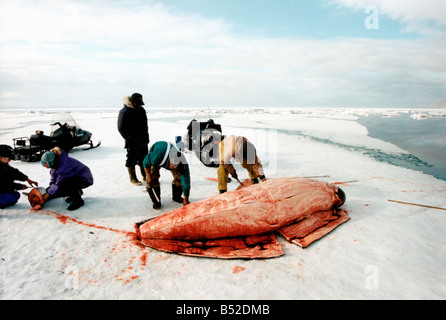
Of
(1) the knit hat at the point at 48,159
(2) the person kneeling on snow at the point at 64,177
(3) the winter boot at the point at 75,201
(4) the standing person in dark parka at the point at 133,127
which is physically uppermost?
(4) the standing person in dark parka at the point at 133,127

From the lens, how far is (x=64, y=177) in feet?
14.6

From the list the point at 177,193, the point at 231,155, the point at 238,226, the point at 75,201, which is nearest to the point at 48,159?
the point at 75,201

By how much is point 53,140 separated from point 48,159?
5505 mm

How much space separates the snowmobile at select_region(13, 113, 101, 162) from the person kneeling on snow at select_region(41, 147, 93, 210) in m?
4.91

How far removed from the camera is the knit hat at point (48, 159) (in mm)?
4180

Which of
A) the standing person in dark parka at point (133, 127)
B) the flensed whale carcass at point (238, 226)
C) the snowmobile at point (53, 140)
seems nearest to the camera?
the flensed whale carcass at point (238, 226)

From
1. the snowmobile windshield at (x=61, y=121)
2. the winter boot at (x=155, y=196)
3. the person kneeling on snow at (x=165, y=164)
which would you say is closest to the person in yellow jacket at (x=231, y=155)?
the person kneeling on snow at (x=165, y=164)

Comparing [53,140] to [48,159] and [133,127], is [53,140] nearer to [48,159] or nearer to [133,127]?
[133,127]

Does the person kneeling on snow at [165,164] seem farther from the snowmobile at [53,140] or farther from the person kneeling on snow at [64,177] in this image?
the snowmobile at [53,140]

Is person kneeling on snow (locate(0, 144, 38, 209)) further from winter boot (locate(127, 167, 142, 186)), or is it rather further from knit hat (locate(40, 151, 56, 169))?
winter boot (locate(127, 167, 142, 186))

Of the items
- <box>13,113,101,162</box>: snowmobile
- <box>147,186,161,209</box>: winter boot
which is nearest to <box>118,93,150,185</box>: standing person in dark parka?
<box>147,186,161,209</box>: winter boot

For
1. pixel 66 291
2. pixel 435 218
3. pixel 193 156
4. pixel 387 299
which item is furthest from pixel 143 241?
pixel 193 156

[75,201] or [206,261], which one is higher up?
[75,201]
